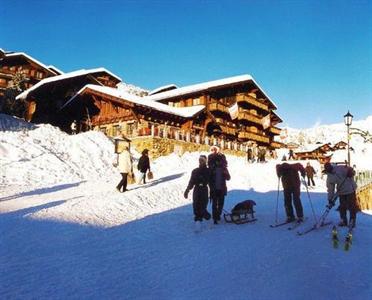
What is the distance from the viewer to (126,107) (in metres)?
33.1

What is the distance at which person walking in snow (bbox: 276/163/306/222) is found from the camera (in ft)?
32.9

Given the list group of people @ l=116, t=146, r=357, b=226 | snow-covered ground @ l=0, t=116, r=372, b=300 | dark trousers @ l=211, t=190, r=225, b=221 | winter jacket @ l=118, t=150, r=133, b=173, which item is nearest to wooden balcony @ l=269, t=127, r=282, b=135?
snow-covered ground @ l=0, t=116, r=372, b=300

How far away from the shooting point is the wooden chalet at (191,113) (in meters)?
32.4

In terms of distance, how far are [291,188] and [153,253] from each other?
480 cm

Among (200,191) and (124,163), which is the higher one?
(124,163)

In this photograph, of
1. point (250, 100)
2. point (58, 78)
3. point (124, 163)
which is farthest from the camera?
point (250, 100)

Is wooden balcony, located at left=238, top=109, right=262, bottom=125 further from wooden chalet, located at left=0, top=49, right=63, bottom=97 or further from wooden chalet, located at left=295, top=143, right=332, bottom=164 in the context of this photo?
wooden chalet, located at left=0, top=49, right=63, bottom=97

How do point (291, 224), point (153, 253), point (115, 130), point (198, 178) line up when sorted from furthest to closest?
point (115, 130)
point (291, 224)
point (198, 178)
point (153, 253)

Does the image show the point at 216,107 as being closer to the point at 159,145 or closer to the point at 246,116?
the point at 246,116

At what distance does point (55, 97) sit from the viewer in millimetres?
39938

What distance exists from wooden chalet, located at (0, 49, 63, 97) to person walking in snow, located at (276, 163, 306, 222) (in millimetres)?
36920

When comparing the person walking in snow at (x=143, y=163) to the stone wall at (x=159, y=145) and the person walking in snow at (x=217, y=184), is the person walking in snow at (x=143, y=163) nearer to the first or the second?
the person walking in snow at (x=217, y=184)

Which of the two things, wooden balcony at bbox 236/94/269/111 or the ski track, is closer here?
the ski track

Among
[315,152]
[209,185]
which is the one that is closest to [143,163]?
[209,185]
